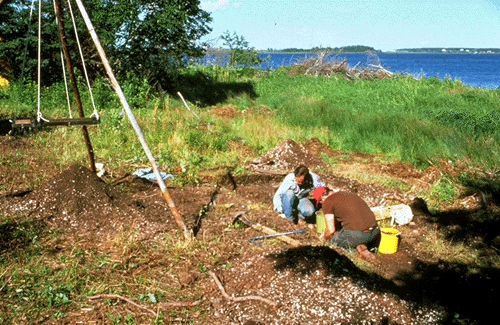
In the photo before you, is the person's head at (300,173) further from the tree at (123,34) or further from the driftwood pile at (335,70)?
the driftwood pile at (335,70)

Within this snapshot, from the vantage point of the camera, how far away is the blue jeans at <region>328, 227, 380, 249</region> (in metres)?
5.56

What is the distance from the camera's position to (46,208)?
227 inches

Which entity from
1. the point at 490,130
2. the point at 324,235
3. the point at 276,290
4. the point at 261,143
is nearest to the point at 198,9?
the point at 261,143

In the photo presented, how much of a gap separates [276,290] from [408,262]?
7.46 ft

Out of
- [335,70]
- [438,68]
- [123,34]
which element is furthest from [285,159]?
[438,68]

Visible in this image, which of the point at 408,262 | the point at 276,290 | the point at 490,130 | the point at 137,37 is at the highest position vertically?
the point at 137,37

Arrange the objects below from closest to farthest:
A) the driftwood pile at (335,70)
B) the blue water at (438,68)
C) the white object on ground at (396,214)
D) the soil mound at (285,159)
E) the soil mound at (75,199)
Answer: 1. the soil mound at (75,199)
2. the white object on ground at (396,214)
3. the soil mound at (285,159)
4. the driftwood pile at (335,70)
5. the blue water at (438,68)

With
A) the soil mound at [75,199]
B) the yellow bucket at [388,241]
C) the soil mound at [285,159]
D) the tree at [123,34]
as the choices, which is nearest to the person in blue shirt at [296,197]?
the yellow bucket at [388,241]

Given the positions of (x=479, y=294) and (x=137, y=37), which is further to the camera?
(x=137, y=37)

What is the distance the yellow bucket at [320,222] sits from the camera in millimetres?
6129

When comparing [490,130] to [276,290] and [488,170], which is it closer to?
[488,170]

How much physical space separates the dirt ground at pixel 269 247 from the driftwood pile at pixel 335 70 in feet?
50.2

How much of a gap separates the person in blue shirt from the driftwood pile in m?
15.8

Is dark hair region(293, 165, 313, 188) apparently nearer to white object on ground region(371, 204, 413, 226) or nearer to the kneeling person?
the kneeling person
